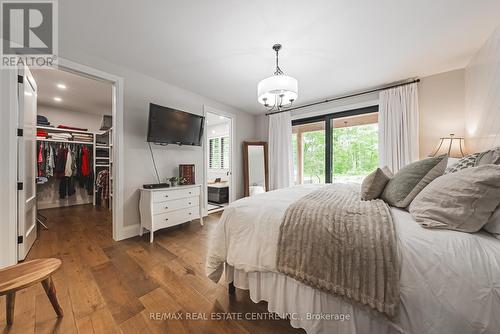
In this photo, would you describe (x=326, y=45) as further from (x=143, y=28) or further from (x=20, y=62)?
(x=20, y=62)

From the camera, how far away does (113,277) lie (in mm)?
1651

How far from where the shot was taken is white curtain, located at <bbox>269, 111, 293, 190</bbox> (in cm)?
415

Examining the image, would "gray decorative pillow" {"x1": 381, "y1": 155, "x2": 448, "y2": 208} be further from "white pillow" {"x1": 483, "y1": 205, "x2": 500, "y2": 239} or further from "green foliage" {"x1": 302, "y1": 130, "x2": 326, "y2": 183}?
"green foliage" {"x1": 302, "y1": 130, "x2": 326, "y2": 183}

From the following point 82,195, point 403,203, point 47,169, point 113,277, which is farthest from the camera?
point 82,195

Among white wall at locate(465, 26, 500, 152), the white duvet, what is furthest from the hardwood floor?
white wall at locate(465, 26, 500, 152)

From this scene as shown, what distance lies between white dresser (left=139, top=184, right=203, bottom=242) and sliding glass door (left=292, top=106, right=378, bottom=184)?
2.50m

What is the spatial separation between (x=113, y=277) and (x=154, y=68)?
2633mm

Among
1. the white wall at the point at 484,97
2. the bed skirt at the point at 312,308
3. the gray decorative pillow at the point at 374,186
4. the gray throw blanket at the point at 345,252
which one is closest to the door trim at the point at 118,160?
the bed skirt at the point at 312,308

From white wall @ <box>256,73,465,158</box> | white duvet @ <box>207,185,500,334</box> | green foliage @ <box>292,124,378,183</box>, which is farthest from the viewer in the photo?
green foliage @ <box>292,124,378,183</box>

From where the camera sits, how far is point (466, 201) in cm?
81

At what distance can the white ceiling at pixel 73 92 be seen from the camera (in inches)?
114

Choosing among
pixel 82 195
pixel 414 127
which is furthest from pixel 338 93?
pixel 82 195

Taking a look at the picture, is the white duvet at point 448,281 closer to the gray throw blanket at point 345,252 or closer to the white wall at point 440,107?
the gray throw blanket at point 345,252

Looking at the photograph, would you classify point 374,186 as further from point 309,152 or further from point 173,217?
point 309,152
